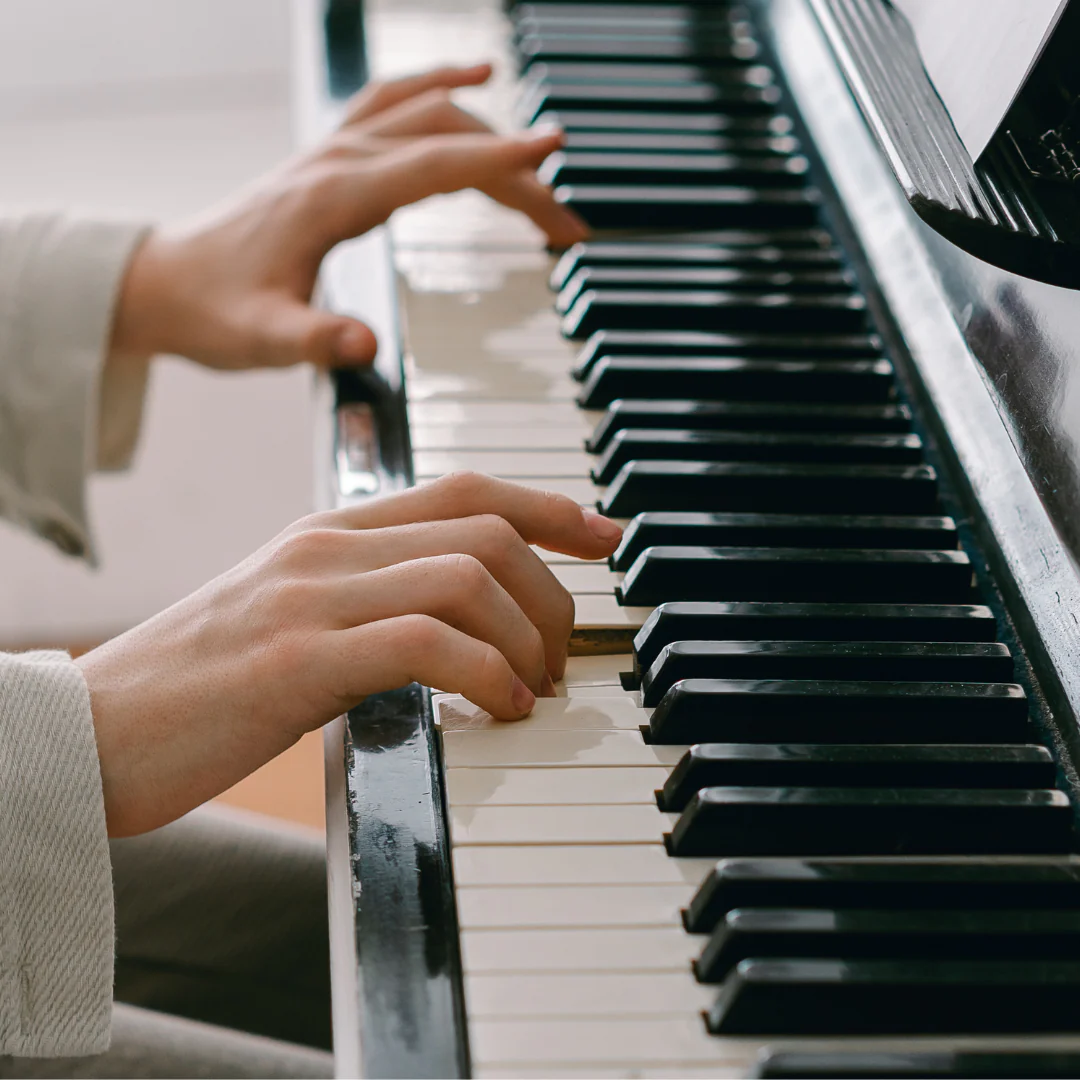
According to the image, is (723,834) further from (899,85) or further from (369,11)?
(369,11)

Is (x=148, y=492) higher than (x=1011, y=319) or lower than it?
lower

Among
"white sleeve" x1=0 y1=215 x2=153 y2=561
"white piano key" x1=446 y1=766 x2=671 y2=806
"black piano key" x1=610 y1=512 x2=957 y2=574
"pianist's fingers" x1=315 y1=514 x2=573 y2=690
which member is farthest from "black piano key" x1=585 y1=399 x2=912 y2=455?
"white sleeve" x1=0 y1=215 x2=153 y2=561

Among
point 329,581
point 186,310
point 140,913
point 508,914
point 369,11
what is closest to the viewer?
point 508,914

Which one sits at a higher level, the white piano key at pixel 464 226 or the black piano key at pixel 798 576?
the black piano key at pixel 798 576

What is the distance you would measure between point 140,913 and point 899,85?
0.83 metres

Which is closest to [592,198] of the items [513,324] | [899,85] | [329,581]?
[513,324]

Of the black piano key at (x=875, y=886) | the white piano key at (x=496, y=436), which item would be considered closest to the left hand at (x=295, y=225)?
the white piano key at (x=496, y=436)

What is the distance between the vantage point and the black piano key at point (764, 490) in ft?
2.98

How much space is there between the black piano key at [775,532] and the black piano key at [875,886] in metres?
0.25

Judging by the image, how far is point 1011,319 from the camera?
88 centimetres

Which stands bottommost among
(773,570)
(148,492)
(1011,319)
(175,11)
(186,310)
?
(148,492)

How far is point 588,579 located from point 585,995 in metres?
0.31

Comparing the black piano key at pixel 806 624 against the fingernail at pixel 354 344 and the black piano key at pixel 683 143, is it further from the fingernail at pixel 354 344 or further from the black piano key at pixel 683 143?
the black piano key at pixel 683 143

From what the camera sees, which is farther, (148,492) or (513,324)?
(148,492)
